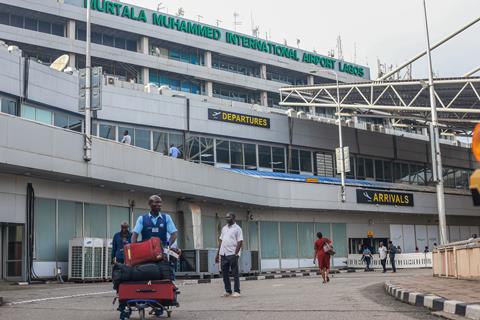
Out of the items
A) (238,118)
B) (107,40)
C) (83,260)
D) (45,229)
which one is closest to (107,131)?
(238,118)

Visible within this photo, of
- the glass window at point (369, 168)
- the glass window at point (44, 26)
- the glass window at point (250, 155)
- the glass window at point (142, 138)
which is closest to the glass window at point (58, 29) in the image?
the glass window at point (44, 26)

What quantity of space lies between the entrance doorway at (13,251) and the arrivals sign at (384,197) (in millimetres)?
24739

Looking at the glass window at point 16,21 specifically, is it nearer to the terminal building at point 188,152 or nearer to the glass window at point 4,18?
the terminal building at point 188,152

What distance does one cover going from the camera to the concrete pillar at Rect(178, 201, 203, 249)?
99.9 ft

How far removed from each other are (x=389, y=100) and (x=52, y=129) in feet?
88.3

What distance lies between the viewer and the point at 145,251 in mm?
8602

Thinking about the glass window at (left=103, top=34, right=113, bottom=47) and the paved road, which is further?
the glass window at (left=103, top=34, right=113, bottom=47)

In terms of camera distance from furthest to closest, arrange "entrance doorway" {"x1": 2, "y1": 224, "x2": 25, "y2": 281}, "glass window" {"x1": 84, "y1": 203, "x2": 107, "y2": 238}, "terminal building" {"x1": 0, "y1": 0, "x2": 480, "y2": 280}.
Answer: "glass window" {"x1": 84, "y1": 203, "x2": 107, "y2": 238}, "terminal building" {"x1": 0, "y1": 0, "x2": 480, "y2": 280}, "entrance doorway" {"x1": 2, "y1": 224, "x2": 25, "y2": 281}

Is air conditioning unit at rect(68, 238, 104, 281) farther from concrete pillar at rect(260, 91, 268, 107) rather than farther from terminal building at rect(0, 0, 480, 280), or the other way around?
concrete pillar at rect(260, 91, 268, 107)

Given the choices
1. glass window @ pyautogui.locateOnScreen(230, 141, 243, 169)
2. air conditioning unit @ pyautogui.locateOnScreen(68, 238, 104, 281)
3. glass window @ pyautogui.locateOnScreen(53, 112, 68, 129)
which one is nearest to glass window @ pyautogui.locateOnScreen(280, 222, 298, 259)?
glass window @ pyautogui.locateOnScreen(230, 141, 243, 169)

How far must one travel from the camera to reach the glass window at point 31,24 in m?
46.8

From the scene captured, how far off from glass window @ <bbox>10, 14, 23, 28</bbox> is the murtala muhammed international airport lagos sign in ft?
16.3

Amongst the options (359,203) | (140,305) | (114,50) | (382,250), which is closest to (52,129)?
(140,305)

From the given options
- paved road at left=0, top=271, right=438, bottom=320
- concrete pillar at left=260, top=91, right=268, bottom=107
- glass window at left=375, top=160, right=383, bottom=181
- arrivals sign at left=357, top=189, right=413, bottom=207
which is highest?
concrete pillar at left=260, top=91, right=268, bottom=107
